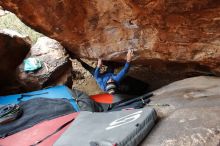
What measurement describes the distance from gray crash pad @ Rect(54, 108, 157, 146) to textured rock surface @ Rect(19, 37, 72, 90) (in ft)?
10.5

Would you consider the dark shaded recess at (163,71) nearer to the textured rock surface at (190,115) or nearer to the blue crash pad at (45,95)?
the textured rock surface at (190,115)

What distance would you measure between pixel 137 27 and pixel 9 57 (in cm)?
405

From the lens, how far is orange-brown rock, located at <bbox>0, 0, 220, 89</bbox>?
14.6 feet

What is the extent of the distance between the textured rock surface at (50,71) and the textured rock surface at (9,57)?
0.47 m

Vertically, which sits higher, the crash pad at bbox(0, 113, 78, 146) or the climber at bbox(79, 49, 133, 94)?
the climber at bbox(79, 49, 133, 94)

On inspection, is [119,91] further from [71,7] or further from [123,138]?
[123,138]

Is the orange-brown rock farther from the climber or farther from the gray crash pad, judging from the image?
the gray crash pad

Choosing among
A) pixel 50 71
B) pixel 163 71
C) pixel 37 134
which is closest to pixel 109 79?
pixel 163 71

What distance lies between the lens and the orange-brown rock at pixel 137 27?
14.6 ft

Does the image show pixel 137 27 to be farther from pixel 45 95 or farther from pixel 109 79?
pixel 45 95

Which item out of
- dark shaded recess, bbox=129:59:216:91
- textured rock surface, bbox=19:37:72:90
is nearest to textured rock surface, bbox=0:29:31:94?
textured rock surface, bbox=19:37:72:90

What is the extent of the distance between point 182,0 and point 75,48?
114 inches

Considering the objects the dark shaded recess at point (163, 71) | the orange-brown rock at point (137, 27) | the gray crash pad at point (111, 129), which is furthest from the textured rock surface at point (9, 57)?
the gray crash pad at point (111, 129)

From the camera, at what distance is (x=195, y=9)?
426 cm
